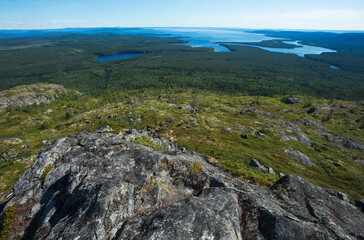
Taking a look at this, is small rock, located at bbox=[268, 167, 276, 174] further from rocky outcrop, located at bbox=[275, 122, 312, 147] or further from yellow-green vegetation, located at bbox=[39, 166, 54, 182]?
yellow-green vegetation, located at bbox=[39, 166, 54, 182]

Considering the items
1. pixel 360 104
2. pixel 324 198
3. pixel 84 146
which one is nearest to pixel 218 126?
pixel 324 198

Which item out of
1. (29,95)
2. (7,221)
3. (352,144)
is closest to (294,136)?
(352,144)

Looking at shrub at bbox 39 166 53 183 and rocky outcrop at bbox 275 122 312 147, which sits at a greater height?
shrub at bbox 39 166 53 183

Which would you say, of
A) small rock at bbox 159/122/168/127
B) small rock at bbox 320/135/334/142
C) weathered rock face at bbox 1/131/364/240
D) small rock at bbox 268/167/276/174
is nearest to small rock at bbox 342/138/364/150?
small rock at bbox 320/135/334/142

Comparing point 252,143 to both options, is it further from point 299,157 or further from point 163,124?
point 163,124

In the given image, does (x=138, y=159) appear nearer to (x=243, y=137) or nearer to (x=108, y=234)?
(x=108, y=234)

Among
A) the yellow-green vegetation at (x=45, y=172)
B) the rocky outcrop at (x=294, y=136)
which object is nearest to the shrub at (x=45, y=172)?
the yellow-green vegetation at (x=45, y=172)
